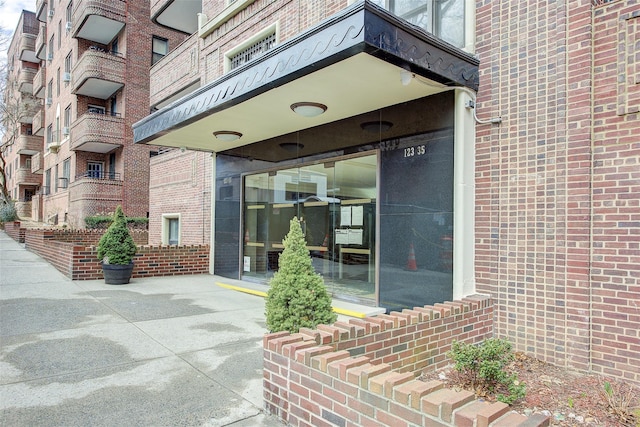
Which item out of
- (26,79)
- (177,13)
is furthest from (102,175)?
(26,79)

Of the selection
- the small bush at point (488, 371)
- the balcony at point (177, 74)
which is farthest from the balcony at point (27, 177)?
the small bush at point (488, 371)

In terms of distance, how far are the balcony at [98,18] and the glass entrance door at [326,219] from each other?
17958 mm

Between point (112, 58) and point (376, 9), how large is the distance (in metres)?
22.5

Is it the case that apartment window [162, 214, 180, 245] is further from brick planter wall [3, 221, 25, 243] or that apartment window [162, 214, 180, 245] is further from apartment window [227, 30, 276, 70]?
brick planter wall [3, 221, 25, 243]

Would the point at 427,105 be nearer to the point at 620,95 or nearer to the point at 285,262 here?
the point at 620,95

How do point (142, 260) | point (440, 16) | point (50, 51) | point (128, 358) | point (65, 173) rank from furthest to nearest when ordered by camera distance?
point (50, 51)
point (65, 173)
point (142, 260)
point (440, 16)
point (128, 358)

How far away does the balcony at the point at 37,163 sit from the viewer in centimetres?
3576

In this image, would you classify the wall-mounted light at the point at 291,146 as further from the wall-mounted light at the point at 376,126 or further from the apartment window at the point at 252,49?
the apartment window at the point at 252,49

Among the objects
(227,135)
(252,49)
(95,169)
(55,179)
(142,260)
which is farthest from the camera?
(55,179)

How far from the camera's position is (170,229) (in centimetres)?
1420

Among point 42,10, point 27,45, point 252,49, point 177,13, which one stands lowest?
point 252,49

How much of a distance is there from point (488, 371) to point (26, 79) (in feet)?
163

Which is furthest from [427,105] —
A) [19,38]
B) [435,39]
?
[19,38]

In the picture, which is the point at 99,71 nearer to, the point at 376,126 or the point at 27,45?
the point at 376,126
